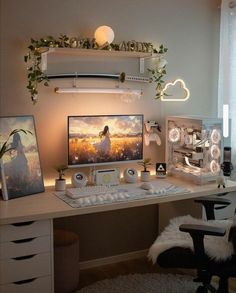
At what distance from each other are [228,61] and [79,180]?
171cm

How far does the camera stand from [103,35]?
2.83m

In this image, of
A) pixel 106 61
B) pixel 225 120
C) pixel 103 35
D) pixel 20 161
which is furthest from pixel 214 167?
pixel 20 161

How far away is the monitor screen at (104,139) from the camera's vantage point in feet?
9.43

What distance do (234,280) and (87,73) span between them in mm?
1937

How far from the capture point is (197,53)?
3.45 metres

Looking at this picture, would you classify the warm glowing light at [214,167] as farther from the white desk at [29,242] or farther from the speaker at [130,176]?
the white desk at [29,242]

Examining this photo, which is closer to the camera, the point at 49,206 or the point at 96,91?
the point at 49,206

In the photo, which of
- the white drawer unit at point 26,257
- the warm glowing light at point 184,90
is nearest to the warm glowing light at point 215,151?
the warm glowing light at point 184,90

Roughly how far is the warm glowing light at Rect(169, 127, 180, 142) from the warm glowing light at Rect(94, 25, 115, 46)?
0.88 metres

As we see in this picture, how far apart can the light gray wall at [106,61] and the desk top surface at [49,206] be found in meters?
0.44

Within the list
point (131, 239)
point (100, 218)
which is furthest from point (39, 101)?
point (131, 239)

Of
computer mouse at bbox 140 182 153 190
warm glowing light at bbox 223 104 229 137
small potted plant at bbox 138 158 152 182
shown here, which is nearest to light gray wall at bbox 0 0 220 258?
small potted plant at bbox 138 158 152 182

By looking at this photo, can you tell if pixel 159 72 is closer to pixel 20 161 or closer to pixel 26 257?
pixel 20 161

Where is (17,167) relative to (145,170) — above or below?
above
